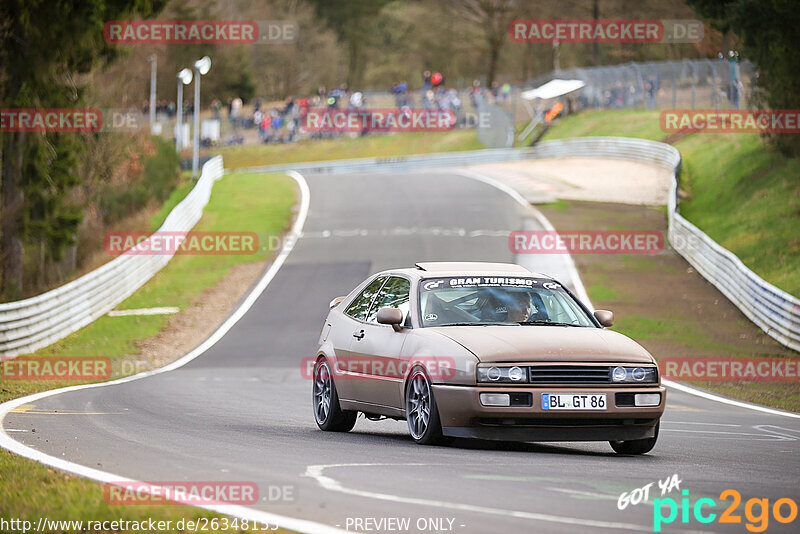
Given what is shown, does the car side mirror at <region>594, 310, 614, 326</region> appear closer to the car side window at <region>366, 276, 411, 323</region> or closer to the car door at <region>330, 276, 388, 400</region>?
the car side window at <region>366, 276, 411, 323</region>

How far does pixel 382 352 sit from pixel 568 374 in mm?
1849

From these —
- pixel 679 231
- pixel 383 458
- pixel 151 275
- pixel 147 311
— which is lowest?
pixel 147 311

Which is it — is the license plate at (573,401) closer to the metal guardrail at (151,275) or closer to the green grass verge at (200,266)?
the metal guardrail at (151,275)

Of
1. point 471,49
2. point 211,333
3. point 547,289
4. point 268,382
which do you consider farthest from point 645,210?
point 471,49

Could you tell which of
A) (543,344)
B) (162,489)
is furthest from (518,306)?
(162,489)

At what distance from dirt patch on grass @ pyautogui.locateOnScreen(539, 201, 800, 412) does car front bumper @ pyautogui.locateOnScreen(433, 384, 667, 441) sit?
748cm

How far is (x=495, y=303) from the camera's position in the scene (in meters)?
10.3

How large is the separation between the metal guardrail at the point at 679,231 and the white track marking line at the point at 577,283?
3.20 m

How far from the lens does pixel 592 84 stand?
73.2 meters

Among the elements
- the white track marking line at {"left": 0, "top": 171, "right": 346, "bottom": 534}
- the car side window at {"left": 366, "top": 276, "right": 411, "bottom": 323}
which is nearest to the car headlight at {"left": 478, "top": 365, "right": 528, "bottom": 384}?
the car side window at {"left": 366, "top": 276, "right": 411, "bottom": 323}

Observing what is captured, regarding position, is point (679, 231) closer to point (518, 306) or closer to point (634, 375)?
point (518, 306)

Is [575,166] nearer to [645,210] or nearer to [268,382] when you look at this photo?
[645,210]

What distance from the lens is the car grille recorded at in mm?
9195

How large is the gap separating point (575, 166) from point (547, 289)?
157 ft
